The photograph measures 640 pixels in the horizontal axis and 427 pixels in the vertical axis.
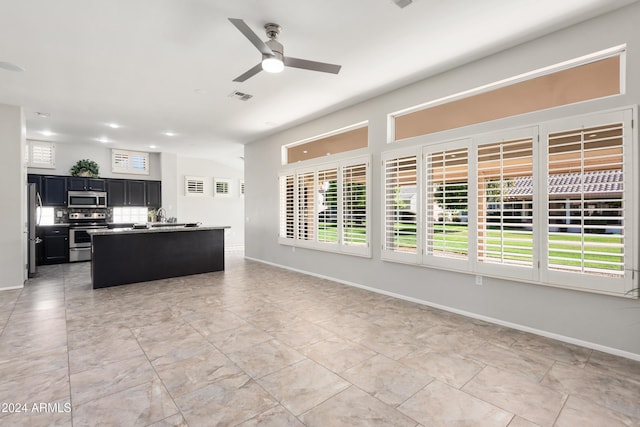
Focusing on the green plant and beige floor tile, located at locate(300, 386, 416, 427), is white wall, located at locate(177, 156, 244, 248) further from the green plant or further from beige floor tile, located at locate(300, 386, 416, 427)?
beige floor tile, located at locate(300, 386, 416, 427)

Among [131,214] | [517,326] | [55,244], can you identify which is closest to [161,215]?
[131,214]

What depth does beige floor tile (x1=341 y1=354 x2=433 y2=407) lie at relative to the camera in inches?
85.6

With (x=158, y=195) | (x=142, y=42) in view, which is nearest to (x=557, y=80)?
(x=142, y=42)

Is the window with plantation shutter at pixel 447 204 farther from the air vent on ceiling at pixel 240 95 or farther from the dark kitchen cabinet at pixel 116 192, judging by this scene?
the dark kitchen cabinet at pixel 116 192

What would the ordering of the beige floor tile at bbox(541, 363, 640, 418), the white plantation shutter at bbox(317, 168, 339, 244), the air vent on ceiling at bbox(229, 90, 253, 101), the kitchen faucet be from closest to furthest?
the beige floor tile at bbox(541, 363, 640, 418), the air vent on ceiling at bbox(229, 90, 253, 101), the white plantation shutter at bbox(317, 168, 339, 244), the kitchen faucet

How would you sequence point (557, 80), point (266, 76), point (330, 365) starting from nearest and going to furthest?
1. point (330, 365)
2. point (557, 80)
3. point (266, 76)

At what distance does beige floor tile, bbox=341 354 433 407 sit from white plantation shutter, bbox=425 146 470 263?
5.92ft

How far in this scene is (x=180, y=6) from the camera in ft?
8.71

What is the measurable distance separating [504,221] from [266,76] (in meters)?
3.35

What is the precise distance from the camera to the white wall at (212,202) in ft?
31.6

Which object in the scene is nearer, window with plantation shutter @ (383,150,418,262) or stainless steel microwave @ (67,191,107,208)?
window with plantation shutter @ (383,150,418,262)

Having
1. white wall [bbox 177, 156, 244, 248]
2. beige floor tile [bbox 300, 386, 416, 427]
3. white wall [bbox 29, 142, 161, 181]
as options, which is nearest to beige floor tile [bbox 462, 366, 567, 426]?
beige floor tile [bbox 300, 386, 416, 427]

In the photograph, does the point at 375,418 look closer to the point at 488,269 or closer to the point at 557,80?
the point at 488,269

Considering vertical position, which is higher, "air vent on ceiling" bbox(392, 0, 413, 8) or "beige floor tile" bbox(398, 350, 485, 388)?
"air vent on ceiling" bbox(392, 0, 413, 8)
